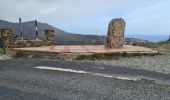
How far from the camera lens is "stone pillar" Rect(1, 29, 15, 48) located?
16625 mm

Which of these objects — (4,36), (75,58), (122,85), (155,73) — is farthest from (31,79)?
(4,36)

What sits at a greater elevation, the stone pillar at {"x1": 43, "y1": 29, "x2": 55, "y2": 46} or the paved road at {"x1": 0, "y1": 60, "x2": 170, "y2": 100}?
the stone pillar at {"x1": 43, "y1": 29, "x2": 55, "y2": 46}

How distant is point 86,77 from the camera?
959 centimetres

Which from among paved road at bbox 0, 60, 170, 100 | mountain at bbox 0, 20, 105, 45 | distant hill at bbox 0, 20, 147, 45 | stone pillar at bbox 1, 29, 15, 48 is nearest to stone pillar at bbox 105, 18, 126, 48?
stone pillar at bbox 1, 29, 15, 48

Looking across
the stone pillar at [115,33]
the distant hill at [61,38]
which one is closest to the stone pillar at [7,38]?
the stone pillar at [115,33]

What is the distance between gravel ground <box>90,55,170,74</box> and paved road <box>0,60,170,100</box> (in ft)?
2.89

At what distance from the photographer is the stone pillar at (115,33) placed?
16.8 m

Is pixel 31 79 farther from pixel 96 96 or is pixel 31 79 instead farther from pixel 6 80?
pixel 96 96

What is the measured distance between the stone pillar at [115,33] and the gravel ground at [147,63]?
2059 mm

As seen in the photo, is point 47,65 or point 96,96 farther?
point 47,65

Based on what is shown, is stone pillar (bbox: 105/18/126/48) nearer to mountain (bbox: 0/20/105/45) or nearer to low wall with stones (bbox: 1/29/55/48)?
low wall with stones (bbox: 1/29/55/48)

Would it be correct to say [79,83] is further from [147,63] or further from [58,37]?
[58,37]

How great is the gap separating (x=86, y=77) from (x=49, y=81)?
979 millimetres

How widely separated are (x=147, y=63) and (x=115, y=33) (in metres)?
3.82
